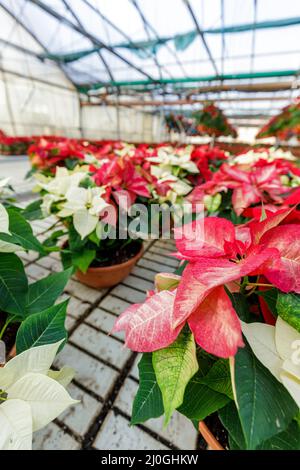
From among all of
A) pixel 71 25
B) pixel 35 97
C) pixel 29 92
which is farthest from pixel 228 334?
pixel 35 97

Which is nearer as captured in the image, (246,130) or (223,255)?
(223,255)

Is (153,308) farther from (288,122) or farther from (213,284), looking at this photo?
(288,122)

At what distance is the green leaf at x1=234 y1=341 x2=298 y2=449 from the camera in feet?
0.67

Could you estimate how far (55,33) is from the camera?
6.77 m

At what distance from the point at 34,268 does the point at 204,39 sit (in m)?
6.93

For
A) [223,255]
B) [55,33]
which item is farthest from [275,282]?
[55,33]

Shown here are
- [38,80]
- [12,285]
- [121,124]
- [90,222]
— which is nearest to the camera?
[12,285]

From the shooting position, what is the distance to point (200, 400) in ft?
1.03

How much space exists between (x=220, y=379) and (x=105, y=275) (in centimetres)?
77

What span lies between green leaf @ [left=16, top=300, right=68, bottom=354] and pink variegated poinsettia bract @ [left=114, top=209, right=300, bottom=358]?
146mm

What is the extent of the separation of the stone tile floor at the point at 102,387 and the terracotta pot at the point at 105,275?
40 millimetres

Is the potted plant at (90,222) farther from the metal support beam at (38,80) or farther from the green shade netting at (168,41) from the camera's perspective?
the metal support beam at (38,80)

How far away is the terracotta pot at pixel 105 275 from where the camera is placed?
993 mm
